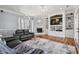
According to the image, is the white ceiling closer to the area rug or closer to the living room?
the living room

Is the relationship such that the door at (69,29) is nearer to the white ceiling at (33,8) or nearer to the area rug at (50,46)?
the area rug at (50,46)

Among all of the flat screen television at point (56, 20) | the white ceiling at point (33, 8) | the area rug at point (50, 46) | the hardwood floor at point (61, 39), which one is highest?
the white ceiling at point (33, 8)

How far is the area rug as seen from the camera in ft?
6.43

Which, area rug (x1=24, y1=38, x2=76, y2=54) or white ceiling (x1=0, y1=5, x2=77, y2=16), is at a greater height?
white ceiling (x1=0, y1=5, x2=77, y2=16)

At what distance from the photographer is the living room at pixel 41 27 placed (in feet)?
6.42

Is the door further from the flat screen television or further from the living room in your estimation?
the flat screen television

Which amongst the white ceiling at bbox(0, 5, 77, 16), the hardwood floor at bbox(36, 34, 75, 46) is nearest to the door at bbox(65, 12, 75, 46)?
the hardwood floor at bbox(36, 34, 75, 46)

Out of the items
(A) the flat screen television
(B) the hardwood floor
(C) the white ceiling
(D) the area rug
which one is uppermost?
(C) the white ceiling

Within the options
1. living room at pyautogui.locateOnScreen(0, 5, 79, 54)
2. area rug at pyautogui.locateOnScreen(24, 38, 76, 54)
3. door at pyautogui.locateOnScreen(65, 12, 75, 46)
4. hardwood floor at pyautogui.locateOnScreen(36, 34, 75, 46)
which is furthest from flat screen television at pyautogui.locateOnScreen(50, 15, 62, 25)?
area rug at pyautogui.locateOnScreen(24, 38, 76, 54)

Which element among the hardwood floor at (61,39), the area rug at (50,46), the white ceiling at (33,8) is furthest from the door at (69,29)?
the white ceiling at (33,8)

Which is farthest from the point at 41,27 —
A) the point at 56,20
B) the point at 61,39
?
the point at 61,39

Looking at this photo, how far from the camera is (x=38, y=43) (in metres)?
2.06

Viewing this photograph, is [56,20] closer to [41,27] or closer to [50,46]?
[41,27]

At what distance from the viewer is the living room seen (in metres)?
1.96
